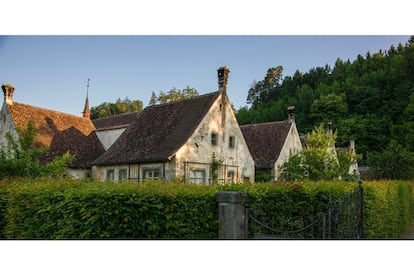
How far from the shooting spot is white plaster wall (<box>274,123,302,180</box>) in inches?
992

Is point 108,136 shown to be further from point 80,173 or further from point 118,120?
point 118,120

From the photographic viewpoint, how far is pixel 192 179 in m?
19.8

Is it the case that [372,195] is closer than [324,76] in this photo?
Yes

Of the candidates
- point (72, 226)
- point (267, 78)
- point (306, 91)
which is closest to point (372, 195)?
point (72, 226)

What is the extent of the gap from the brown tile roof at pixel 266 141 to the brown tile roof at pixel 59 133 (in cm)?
1138

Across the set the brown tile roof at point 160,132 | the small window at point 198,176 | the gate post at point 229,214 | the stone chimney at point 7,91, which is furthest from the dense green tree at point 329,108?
the gate post at point 229,214

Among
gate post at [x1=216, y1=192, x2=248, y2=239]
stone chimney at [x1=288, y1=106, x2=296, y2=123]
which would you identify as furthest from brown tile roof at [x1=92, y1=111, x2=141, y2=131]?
gate post at [x1=216, y1=192, x2=248, y2=239]

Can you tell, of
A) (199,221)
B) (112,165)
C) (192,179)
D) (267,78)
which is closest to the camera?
(199,221)

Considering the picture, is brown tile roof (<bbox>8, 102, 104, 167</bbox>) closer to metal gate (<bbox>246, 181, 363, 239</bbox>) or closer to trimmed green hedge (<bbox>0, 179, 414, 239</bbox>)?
trimmed green hedge (<bbox>0, 179, 414, 239</bbox>)

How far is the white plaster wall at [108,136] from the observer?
27.1 metres

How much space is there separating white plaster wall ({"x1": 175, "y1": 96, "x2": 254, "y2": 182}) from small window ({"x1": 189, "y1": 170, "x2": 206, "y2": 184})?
0.34 m

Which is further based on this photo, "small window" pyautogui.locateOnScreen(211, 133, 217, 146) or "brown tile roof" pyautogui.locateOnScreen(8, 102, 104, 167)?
"brown tile roof" pyautogui.locateOnScreen(8, 102, 104, 167)

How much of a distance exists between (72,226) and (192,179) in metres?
13.6

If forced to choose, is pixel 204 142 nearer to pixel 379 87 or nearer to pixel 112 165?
pixel 112 165
